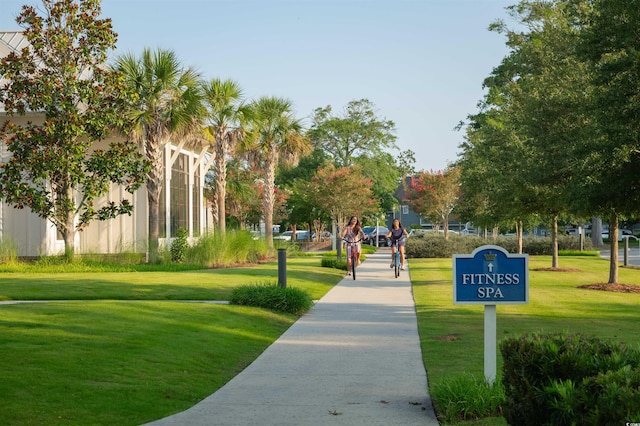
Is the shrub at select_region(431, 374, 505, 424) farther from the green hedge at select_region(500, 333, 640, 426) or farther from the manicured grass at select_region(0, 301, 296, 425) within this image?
the manicured grass at select_region(0, 301, 296, 425)

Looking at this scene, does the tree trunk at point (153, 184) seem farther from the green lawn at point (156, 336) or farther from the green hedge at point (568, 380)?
the green hedge at point (568, 380)

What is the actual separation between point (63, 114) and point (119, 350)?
17.2 meters

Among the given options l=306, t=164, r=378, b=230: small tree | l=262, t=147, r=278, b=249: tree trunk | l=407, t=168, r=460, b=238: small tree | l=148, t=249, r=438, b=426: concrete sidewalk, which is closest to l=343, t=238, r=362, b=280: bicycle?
l=148, t=249, r=438, b=426: concrete sidewalk

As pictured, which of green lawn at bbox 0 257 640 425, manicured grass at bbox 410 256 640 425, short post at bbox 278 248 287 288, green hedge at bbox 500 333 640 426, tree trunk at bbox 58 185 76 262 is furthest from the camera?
tree trunk at bbox 58 185 76 262

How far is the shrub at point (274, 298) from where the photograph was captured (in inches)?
611

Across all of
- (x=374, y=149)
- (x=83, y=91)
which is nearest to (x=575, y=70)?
(x=83, y=91)

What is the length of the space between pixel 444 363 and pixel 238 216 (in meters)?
47.7

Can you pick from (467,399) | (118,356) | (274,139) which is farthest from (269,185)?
(467,399)

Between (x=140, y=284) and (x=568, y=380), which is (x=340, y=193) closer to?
(x=140, y=284)

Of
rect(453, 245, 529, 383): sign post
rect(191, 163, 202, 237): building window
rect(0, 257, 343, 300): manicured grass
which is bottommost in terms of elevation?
rect(0, 257, 343, 300): manicured grass

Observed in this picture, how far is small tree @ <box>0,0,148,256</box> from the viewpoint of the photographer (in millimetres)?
25578

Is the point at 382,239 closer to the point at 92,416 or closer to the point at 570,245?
the point at 570,245

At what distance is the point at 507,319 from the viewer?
574 inches

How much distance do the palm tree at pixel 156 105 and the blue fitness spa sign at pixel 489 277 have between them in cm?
2139
